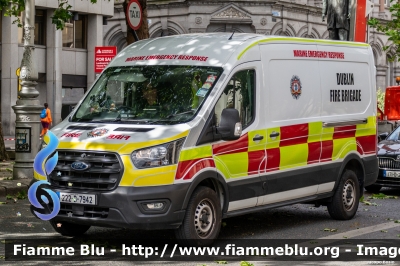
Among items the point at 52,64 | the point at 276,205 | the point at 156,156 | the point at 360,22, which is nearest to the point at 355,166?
the point at 276,205

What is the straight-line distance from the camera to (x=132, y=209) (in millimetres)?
9219

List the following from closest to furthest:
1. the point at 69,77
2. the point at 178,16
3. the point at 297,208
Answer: the point at 297,208, the point at 69,77, the point at 178,16

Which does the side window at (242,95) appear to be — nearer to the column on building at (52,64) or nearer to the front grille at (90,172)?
the front grille at (90,172)

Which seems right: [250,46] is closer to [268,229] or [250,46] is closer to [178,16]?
[268,229]

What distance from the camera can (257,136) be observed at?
1061 cm

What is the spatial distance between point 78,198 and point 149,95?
1.52 metres

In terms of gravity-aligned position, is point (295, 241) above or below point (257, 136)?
below

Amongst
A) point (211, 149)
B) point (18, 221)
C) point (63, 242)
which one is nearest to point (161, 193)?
point (211, 149)

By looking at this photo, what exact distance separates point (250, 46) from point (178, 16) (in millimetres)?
39829

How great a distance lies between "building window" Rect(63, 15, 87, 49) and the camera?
4312 cm

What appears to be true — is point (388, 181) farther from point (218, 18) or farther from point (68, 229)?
point (218, 18)

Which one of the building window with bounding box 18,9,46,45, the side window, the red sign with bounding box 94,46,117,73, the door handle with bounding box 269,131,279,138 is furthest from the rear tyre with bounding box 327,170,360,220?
the building window with bounding box 18,9,46,45

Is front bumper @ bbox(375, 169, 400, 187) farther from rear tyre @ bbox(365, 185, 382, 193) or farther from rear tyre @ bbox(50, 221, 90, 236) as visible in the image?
rear tyre @ bbox(50, 221, 90, 236)

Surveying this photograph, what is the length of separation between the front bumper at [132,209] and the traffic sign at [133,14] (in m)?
7.85
